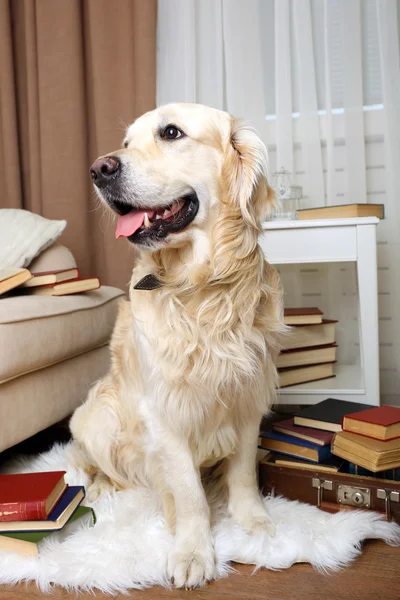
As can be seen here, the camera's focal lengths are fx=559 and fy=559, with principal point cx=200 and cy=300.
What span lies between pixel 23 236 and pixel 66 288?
0.34 metres

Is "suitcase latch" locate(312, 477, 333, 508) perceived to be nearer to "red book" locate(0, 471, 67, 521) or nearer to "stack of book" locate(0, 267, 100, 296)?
"red book" locate(0, 471, 67, 521)

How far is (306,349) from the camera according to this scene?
82.6 inches

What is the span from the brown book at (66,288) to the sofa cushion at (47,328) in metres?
0.03

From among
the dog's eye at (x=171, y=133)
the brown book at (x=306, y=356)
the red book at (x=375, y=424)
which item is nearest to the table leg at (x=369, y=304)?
the brown book at (x=306, y=356)

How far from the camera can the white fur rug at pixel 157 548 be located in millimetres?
1187

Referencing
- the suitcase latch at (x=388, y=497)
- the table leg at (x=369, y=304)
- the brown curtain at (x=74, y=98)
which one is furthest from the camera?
the brown curtain at (x=74, y=98)

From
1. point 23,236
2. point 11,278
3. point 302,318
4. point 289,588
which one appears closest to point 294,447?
point 289,588

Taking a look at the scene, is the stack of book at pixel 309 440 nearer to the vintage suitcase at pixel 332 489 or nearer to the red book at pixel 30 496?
the vintage suitcase at pixel 332 489

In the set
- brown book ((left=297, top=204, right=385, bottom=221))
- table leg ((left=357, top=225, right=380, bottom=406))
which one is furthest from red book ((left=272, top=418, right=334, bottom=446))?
brown book ((left=297, top=204, right=385, bottom=221))

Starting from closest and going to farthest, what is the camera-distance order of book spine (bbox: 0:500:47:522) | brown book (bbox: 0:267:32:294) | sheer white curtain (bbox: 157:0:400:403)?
book spine (bbox: 0:500:47:522) → brown book (bbox: 0:267:32:294) → sheer white curtain (bbox: 157:0:400:403)

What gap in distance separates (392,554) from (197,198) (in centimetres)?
93

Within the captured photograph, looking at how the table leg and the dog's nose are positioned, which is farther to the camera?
the table leg

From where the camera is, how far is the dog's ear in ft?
4.36

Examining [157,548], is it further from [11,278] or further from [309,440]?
[11,278]
